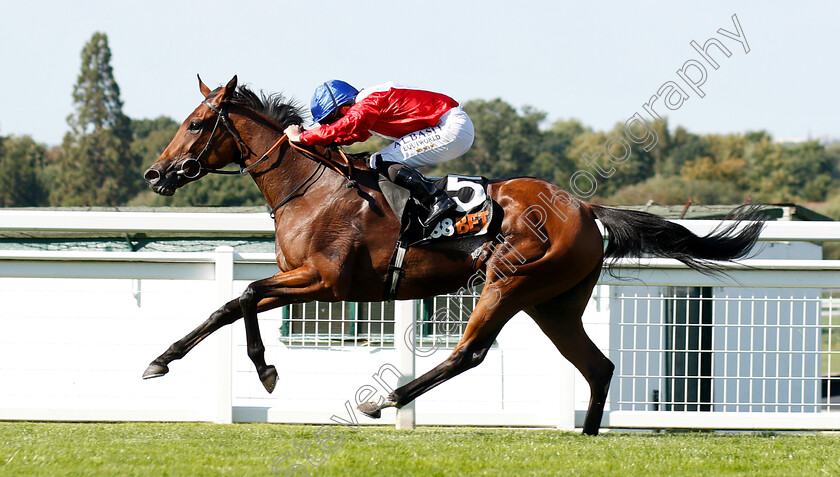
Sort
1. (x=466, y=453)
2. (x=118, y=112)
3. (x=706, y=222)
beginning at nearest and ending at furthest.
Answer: (x=466, y=453)
(x=706, y=222)
(x=118, y=112)

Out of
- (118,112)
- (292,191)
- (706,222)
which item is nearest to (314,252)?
(292,191)

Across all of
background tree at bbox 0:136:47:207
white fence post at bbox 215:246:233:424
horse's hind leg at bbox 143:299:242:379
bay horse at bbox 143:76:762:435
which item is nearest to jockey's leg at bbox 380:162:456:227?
bay horse at bbox 143:76:762:435

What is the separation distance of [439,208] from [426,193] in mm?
106

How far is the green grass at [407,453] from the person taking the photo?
423cm

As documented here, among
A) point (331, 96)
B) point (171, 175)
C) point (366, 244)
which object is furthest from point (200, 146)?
point (366, 244)

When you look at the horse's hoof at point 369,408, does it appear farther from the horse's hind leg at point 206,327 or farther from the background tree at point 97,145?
the background tree at point 97,145

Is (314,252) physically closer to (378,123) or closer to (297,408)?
(378,123)

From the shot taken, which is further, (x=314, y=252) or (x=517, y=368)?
(x=517, y=368)

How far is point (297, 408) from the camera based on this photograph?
20.8 feet

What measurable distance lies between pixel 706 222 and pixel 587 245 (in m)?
1.16

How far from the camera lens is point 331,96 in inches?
214

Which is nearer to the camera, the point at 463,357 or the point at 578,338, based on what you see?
the point at 463,357

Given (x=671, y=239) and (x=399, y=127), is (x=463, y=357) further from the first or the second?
(x=671, y=239)

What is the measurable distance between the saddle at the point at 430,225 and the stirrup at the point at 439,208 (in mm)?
29
